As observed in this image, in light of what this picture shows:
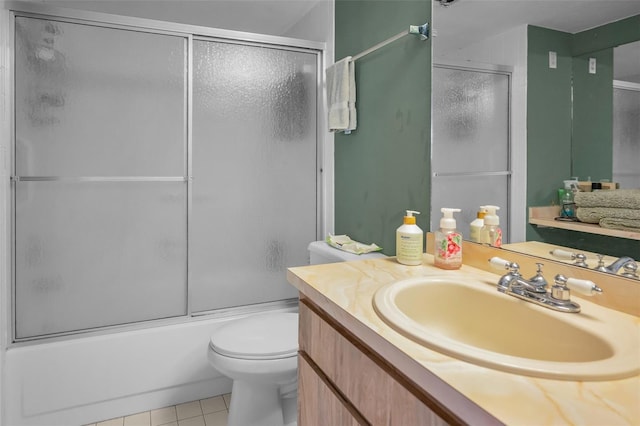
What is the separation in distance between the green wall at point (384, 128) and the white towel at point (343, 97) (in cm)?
4

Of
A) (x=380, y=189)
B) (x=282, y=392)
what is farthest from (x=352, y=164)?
(x=282, y=392)

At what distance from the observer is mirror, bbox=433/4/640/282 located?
96 cm

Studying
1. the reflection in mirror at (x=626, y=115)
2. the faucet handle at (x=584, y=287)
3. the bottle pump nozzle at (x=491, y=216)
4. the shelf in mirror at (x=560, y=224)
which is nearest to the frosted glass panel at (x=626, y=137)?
the reflection in mirror at (x=626, y=115)

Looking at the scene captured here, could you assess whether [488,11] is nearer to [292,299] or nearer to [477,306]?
[477,306]

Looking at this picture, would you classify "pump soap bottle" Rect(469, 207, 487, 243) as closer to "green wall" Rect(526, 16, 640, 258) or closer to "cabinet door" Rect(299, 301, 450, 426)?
"green wall" Rect(526, 16, 640, 258)

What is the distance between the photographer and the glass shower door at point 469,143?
4.11 feet

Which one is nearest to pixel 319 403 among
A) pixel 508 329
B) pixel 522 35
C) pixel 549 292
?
pixel 508 329

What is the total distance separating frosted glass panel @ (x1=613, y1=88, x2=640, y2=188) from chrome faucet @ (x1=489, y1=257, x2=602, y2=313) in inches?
10.1

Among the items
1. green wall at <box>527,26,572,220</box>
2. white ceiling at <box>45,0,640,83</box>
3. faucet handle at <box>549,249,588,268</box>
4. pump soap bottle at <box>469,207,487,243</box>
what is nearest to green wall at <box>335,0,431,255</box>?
white ceiling at <box>45,0,640,83</box>

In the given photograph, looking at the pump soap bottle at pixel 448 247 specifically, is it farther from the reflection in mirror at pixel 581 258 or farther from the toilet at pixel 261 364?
the toilet at pixel 261 364

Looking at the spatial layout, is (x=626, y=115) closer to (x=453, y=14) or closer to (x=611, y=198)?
(x=611, y=198)

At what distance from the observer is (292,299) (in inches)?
93.5

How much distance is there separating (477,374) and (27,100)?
2065mm

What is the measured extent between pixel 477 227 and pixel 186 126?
1.48m
